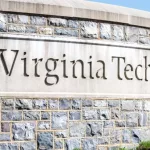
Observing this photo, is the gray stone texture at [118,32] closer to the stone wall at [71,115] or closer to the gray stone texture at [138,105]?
the stone wall at [71,115]

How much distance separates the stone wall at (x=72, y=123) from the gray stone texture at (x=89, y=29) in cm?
101

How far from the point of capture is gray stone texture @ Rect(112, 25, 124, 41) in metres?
8.04

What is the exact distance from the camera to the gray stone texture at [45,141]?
7.23 meters

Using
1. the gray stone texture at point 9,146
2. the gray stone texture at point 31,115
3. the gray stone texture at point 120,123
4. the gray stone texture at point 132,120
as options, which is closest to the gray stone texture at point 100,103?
the gray stone texture at point 120,123

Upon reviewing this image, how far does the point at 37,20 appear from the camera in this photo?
7.35 m

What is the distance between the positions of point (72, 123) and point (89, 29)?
4.87ft

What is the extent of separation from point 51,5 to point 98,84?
147 centimetres

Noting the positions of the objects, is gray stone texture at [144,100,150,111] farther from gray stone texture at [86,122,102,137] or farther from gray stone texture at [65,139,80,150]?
gray stone texture at [65,139,80,150]

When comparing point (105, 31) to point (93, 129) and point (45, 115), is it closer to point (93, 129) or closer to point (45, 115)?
point (93, 129)

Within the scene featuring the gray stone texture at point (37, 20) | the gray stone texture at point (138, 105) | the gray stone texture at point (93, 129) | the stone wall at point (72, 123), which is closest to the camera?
the stone wall at point (72, 123)

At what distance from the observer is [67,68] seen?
300 inches

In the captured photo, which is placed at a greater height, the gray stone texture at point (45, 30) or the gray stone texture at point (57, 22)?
the gray stone texture at point (57, 22)

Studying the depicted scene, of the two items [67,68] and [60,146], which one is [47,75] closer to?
[67,68]

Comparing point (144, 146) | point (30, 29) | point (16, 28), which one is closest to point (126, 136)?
point (144, 146)
